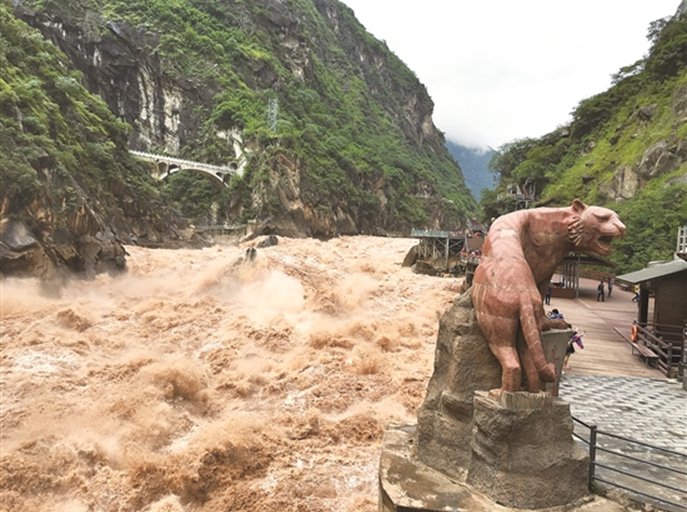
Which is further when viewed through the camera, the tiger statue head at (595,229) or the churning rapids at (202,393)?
the churning rapids at (202,393)

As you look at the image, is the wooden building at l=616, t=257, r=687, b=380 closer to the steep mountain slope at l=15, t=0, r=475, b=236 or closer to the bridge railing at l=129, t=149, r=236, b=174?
the steep mountain slope at l=15, t=0, r=475, b=236

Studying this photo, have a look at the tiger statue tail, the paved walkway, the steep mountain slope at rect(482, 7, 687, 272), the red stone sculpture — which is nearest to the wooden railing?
the paved walkway

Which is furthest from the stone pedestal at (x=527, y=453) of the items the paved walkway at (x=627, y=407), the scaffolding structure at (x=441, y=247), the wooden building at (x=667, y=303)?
the scaffolding structure at (x=441, y=247)

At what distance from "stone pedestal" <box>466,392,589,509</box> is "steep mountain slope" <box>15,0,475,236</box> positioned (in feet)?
154

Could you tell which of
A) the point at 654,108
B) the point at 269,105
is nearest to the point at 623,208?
the point at 654,108

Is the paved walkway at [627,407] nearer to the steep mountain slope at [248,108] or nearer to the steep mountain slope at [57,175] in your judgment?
the steep mountain slope at [57,175]

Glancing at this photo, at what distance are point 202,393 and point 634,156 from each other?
3347 cm

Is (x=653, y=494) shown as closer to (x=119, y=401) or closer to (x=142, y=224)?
(x=119, y=401)

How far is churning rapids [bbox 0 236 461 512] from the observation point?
7.78 m

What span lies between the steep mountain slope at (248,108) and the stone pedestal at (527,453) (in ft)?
154

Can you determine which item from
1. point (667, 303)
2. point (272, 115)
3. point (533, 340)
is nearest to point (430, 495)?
point (533, 340)

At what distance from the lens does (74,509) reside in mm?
7379

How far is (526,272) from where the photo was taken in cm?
500

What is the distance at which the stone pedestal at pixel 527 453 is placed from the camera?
15.1ft
